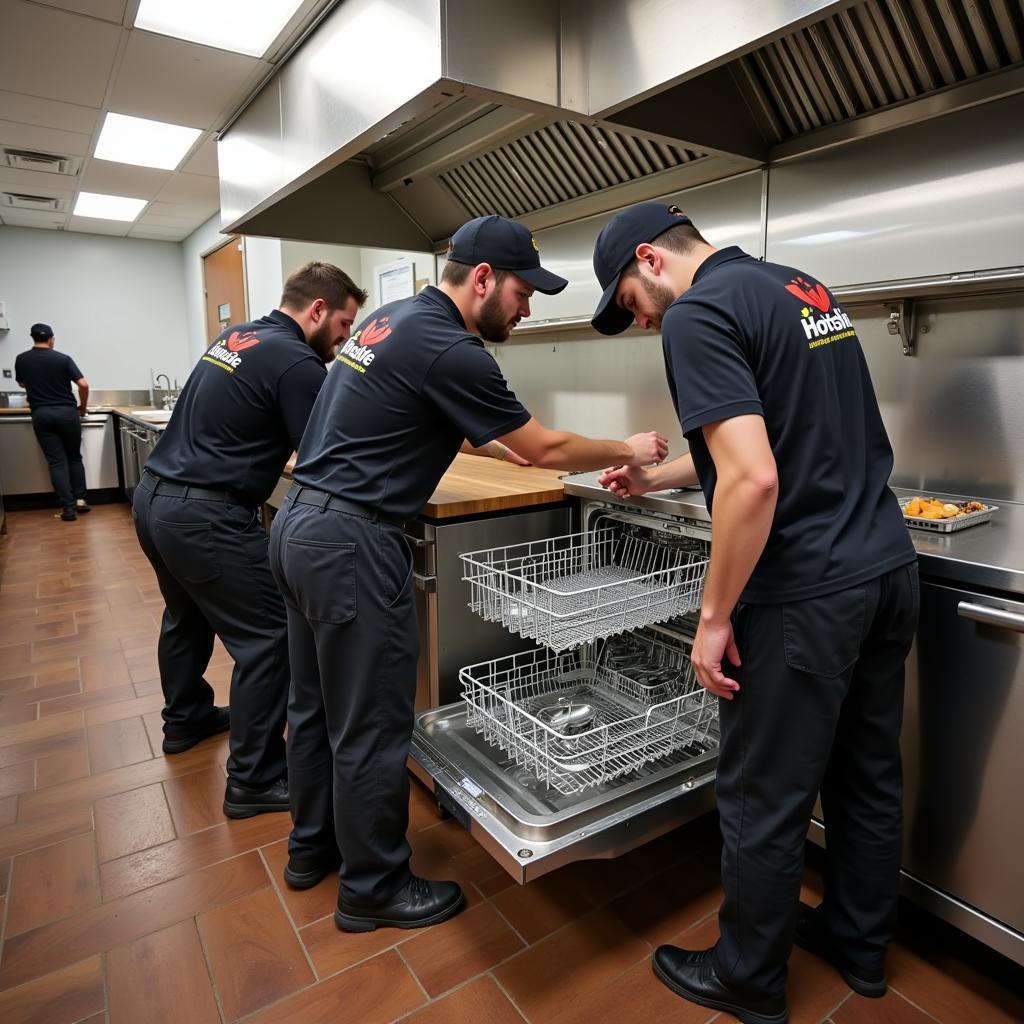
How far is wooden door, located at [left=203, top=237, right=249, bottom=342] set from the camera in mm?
6043

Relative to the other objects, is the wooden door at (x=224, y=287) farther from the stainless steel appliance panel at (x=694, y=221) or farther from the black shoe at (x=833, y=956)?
the black shoe at (x=833, y=956)

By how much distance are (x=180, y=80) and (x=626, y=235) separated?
3.36 m

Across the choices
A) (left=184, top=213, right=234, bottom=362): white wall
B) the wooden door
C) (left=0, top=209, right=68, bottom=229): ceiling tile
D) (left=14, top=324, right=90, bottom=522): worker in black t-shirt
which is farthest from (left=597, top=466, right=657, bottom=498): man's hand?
(left=0, top=209, right=68, bottom=229): ceiling tile

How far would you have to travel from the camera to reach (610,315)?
146 centimetres

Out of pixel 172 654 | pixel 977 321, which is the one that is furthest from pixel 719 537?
pixel 172 654

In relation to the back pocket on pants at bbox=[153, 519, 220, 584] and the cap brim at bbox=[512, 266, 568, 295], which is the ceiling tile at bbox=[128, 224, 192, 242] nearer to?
the back pocket on pants at bbox=[153, 519, 220, 584]

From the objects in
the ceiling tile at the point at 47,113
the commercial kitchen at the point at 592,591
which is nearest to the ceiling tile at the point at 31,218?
the ceiling tile at the point at 47,113

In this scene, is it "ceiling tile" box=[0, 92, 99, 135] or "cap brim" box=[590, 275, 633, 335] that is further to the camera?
"ceiling tile" box=[0, 92, 99, 135]

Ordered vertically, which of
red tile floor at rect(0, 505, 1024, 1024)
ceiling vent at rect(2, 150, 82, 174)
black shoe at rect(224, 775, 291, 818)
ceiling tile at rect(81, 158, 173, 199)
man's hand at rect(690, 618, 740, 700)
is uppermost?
ceiling tile at rect(81, 158, 173, 199)

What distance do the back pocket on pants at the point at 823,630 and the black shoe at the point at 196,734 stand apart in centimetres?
195

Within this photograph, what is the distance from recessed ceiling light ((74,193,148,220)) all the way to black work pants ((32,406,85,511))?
5.87ft

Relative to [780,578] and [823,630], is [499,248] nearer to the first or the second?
[780,578]

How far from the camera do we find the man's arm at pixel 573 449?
5.07 ft

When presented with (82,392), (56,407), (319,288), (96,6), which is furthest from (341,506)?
(82,392)
